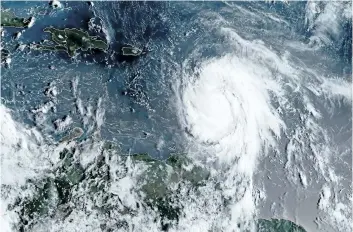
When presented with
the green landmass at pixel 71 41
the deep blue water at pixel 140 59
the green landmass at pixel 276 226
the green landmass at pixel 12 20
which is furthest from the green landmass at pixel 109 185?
the green landmass at pixel 12 20

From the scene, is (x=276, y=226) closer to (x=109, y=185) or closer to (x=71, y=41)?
(x=109, y=185)

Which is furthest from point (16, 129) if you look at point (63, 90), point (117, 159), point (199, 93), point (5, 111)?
point (199, 93)

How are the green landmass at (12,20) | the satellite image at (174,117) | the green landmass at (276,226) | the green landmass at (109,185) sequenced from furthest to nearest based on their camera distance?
the green landmass at (12,20) < the green landmass at (276,226) < the satellite image at (174,117) < the green landmass at (109,185)

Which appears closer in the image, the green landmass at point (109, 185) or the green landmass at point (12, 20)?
the green landmass at point (109, 185)

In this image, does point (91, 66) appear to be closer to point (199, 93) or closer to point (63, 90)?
point (63, 90)

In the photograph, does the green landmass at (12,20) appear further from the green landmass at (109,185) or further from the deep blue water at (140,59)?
the green landmass at (109,185)

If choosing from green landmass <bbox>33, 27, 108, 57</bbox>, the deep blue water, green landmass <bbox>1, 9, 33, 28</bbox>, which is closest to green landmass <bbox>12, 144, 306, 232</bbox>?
the deep blue water

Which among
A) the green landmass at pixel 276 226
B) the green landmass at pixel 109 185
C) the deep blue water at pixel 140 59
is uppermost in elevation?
the deep blue water at pixel 140 59
